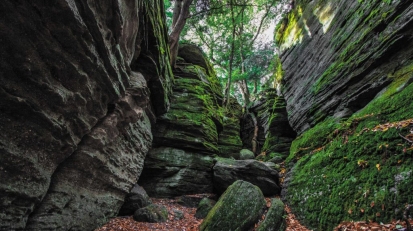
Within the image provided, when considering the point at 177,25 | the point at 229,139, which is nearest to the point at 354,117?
the point at 229,139

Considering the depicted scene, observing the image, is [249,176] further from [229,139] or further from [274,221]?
[229,139]

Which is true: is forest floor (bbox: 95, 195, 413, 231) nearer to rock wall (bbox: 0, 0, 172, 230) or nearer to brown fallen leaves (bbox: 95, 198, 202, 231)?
brown fallen leaves (bbox: 95, 198, 202, 231)

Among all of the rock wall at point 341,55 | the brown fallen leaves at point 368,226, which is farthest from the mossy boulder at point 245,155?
the brown fallen leaves at point 368,226

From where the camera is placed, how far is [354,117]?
766 centimetres

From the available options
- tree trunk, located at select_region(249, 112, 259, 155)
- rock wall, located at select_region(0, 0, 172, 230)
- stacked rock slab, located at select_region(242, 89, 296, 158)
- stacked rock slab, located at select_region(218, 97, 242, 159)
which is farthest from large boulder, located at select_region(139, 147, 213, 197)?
tree trunk, located at select_region(249, 112, 259, 155)

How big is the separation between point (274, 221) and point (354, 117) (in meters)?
4.72

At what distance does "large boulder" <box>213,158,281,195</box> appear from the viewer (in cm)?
930

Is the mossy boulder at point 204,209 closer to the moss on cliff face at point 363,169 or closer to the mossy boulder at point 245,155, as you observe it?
the moss on cliff face at point 363,169

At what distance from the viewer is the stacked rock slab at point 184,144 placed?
10484 mm

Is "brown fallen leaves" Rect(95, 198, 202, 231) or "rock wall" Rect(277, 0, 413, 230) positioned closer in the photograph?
"rock wall" Rect(277, 0, 413, 230)

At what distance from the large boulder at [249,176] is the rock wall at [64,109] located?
4.40 meters

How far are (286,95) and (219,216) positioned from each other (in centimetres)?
1117

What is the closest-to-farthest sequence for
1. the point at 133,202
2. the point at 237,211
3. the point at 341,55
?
the point at 237,211 < the point at 133,202 < the point at 341,55

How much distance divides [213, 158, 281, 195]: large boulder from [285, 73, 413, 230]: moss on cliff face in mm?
1055
